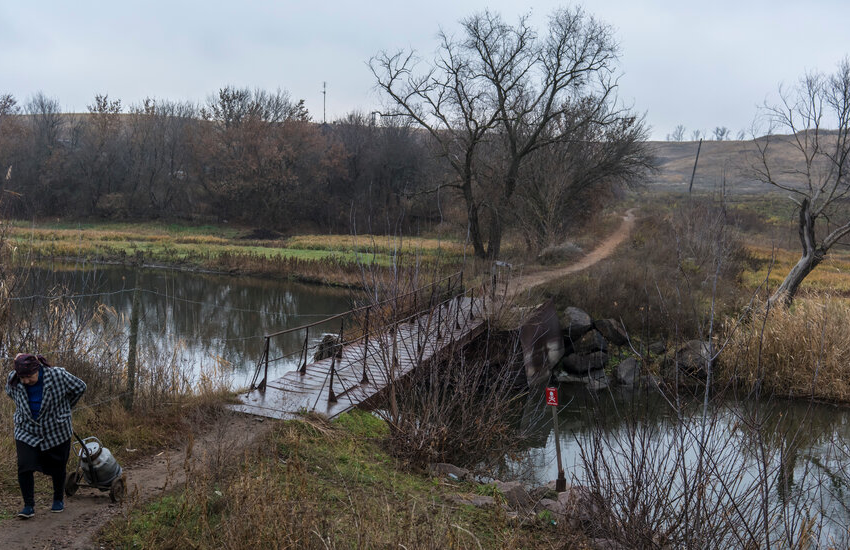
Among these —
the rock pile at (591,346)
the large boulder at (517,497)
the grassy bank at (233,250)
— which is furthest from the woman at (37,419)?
the grassy bank at (233,250)

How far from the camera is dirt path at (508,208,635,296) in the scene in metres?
20.9

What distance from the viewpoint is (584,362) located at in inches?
740

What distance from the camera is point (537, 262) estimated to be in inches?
1131

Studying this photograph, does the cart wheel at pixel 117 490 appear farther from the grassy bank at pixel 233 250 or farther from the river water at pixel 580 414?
the grassy bank at pixel 233 250

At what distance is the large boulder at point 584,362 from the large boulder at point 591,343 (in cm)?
19

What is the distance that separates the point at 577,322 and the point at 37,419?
628 inches

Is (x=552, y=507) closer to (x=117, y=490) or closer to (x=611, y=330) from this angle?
(x=117, y=490)

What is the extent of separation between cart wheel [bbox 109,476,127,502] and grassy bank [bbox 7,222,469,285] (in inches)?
776

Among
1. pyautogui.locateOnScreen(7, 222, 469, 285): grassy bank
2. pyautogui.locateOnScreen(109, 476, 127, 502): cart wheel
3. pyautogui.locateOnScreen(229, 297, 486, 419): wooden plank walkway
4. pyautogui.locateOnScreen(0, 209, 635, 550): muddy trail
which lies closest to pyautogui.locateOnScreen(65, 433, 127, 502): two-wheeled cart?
pyautogui.locateOnScreen(109, 476, 127, 502): cart wheel

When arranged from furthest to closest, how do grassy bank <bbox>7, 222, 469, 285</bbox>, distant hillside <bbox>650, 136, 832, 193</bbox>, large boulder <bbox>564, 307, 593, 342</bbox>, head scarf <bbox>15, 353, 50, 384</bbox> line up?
distant hillside <bbox>650, 136, 832, 193</bbox>, grassy bank <bbox>7, 222, 469, 285</bbox>, large boulder <bbox>564, 307, 593, 342</bbox>, head scarf <bbox>15, 353, 50, 384</bbox>

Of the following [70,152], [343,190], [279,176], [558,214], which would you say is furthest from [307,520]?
[70,152]

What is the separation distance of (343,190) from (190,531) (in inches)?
2266

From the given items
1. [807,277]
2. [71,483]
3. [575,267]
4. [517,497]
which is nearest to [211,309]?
[575,267]

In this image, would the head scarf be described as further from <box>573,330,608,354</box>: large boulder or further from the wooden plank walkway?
<box>573,330,608,354</box>: large boulder
